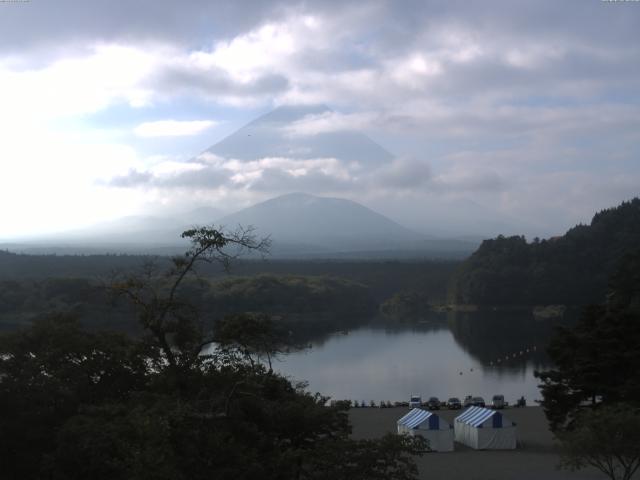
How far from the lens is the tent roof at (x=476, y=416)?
1022 centimetres

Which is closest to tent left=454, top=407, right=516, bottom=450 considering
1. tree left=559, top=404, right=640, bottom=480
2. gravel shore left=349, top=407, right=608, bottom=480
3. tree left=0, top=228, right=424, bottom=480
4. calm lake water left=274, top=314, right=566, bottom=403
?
gravel shore left=349, top=407, right=608, bottom=480

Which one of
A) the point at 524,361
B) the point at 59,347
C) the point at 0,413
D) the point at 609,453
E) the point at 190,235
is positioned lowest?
the point at 524,361

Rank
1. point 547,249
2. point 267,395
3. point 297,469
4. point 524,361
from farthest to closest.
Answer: point 547,249
point 524,361
point 267,395
point 297,469

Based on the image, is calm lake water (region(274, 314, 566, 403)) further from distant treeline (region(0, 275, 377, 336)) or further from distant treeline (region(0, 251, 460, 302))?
distant treeline (region(0, 251, 460, 302))

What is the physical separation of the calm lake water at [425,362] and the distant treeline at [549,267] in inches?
334

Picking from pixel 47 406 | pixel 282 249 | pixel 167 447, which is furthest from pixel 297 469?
pixel 282 249

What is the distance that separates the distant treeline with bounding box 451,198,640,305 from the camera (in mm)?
40969

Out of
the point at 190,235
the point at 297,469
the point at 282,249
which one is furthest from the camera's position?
Answer: the point at 282,249

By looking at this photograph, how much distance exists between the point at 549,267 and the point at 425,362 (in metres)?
21.6

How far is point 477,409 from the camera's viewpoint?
35.7 feet

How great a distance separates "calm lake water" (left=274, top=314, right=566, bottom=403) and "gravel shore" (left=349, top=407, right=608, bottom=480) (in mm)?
1971

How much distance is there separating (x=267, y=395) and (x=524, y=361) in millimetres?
17411

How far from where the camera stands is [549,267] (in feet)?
136

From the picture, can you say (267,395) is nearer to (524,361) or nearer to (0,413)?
(0,413)
